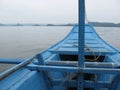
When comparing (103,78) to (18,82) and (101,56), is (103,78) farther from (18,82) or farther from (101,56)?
(18,82)

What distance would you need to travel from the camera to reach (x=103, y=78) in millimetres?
4137

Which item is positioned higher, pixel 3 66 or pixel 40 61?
pixel 40 61

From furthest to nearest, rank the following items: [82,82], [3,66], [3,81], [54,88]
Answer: [3,66], [54,88], [82,82], [3,81]

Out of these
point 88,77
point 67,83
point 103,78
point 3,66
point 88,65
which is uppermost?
point 88,65

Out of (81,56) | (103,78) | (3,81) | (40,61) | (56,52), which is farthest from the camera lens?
(56,52)

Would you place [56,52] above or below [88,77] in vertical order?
above

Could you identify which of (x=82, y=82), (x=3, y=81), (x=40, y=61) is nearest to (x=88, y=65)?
(x=82, y=82)

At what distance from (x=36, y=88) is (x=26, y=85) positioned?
0.36 metres

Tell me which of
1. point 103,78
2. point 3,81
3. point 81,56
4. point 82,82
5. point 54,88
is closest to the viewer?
point 3,81

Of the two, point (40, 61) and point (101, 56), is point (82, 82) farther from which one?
point (101, 56)

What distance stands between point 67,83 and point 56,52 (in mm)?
1436

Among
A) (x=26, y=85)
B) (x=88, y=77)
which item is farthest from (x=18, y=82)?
(x=88, y=77)

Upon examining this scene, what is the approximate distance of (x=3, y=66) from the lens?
9172 millimetres

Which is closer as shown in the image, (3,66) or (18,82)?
(18,82)
